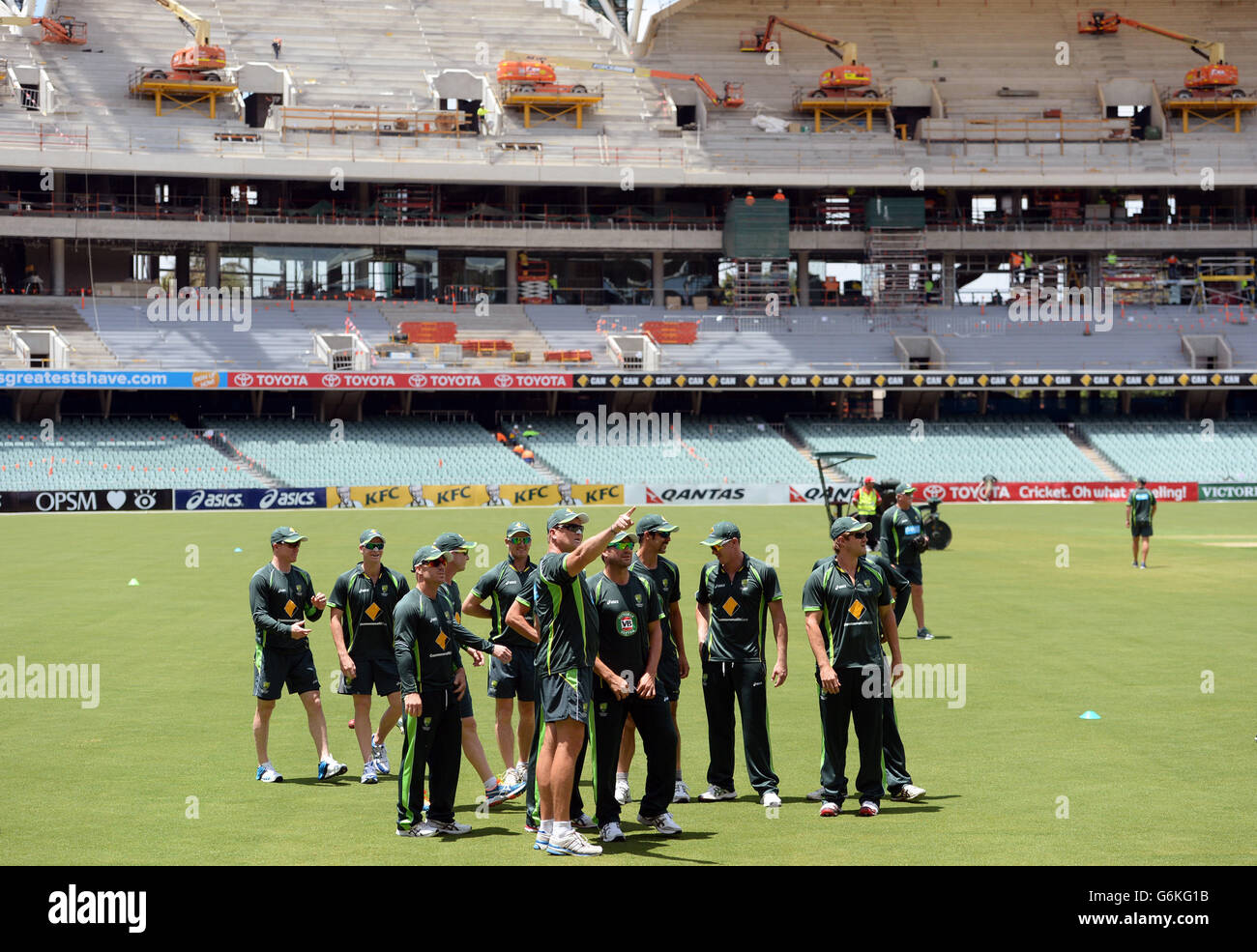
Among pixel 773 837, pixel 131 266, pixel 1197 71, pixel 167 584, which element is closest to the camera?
pixel 773 837

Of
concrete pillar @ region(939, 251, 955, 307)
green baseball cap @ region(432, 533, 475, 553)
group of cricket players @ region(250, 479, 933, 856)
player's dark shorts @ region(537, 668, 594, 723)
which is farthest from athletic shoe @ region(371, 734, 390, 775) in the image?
concrete pillar @ region(939, 251, 955, 307)

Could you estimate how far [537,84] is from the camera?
75.7 metres

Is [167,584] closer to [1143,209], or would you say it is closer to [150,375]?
[150,375]

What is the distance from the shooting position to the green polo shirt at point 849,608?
1083 centimetres

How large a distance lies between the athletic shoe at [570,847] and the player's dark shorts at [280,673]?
3.79m

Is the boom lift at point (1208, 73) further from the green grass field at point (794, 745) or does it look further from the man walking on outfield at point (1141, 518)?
the green grass field at point (794, 745)

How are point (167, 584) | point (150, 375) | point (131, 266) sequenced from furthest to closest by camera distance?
point (131, 266), point (150, 375), point (167, 584)

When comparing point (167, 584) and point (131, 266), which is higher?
point (131, 266)

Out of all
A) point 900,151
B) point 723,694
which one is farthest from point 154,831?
point 900,151

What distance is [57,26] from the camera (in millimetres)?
72750

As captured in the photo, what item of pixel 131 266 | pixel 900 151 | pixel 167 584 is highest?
pixel 900 151

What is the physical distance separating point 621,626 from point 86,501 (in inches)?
1846

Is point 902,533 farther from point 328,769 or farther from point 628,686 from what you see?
point 628,686
